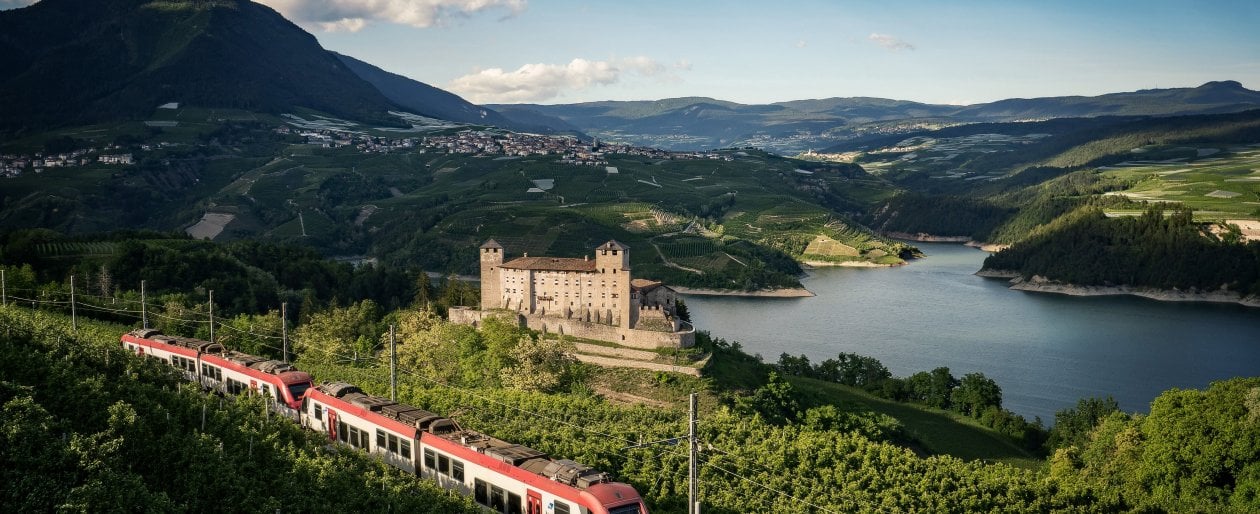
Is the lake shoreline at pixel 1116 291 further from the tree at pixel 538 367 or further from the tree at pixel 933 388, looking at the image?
the tree at pixel 538 367

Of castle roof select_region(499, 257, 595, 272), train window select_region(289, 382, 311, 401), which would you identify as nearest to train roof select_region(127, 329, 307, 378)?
train window select_region(289, 382, 311, 401)

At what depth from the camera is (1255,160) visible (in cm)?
15350

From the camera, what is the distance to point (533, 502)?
17734 millimetres

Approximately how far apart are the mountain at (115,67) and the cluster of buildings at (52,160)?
92.8 feet

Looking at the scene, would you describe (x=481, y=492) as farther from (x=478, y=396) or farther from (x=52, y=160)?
(x=52, y=160)

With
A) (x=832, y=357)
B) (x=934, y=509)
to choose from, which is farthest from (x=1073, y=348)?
(x=934, y=509)

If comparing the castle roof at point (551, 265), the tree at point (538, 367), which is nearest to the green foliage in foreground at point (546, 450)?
the tree at point (538, 367)

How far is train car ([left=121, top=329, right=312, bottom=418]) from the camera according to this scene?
26.1 metres

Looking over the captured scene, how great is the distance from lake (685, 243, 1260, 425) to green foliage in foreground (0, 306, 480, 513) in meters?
40.2

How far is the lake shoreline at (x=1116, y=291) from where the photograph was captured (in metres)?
91.1

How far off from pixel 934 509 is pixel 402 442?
13.9m

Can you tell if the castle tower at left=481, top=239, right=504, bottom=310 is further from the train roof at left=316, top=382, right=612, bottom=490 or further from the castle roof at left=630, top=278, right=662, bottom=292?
the train roof at left=316, top=382, right=612, bottom=490

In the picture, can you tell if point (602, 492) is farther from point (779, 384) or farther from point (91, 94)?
point (91, 94)

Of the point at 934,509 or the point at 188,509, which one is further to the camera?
the point at 934,509
